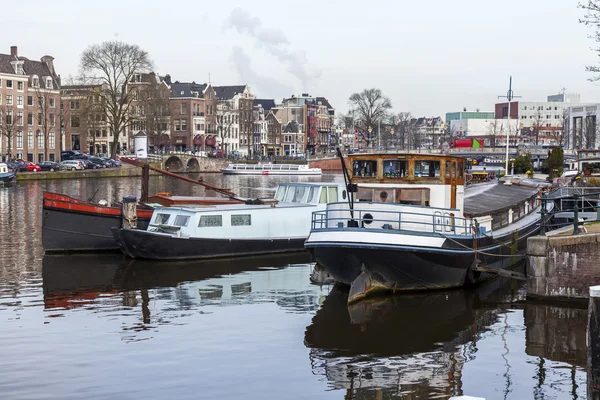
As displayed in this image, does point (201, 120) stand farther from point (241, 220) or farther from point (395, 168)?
point (395, 168)

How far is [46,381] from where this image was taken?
14906 millimetres

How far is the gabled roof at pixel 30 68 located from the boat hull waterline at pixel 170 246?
7127 centimetres

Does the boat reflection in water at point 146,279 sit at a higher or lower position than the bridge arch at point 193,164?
lower

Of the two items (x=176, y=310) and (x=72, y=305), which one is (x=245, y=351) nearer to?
(x=176, y=310)

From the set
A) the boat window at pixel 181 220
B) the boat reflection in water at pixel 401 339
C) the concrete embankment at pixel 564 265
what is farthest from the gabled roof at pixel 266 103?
the concrete embankment at pixel 564 265

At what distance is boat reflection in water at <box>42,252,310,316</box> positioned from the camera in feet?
76.3

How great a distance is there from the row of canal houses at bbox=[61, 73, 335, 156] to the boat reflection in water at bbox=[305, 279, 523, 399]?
237 ft

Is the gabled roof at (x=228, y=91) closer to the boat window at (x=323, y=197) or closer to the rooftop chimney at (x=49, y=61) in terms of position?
the rooftop chimney at (x=49, y=61)

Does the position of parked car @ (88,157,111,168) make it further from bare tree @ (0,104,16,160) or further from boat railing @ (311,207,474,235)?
boat railing @ (311,207,474,235)

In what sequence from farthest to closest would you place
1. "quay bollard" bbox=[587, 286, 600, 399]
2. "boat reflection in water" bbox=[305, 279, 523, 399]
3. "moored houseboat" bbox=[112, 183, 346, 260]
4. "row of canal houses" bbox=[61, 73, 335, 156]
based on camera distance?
"row of canal houses" bbox=[61, 73, 335, 156]
"moored houseboat" bbox=[112, 183, 346, 260]
"boat reflection in water" bbox=[305, 279, 523, 399]
"quay bollard" bbox=[587, 286, 600, 399]

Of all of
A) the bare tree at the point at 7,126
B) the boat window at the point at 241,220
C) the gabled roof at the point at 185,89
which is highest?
the gabled roof at the point at 185,89

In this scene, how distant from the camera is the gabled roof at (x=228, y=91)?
140 meters

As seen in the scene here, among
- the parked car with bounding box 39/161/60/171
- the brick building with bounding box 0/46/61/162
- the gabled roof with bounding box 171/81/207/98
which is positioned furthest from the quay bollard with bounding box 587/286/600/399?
the gabled roof with bounding box 171/81/207/98

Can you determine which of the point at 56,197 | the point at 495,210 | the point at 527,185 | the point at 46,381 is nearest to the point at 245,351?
the point at 46,381
